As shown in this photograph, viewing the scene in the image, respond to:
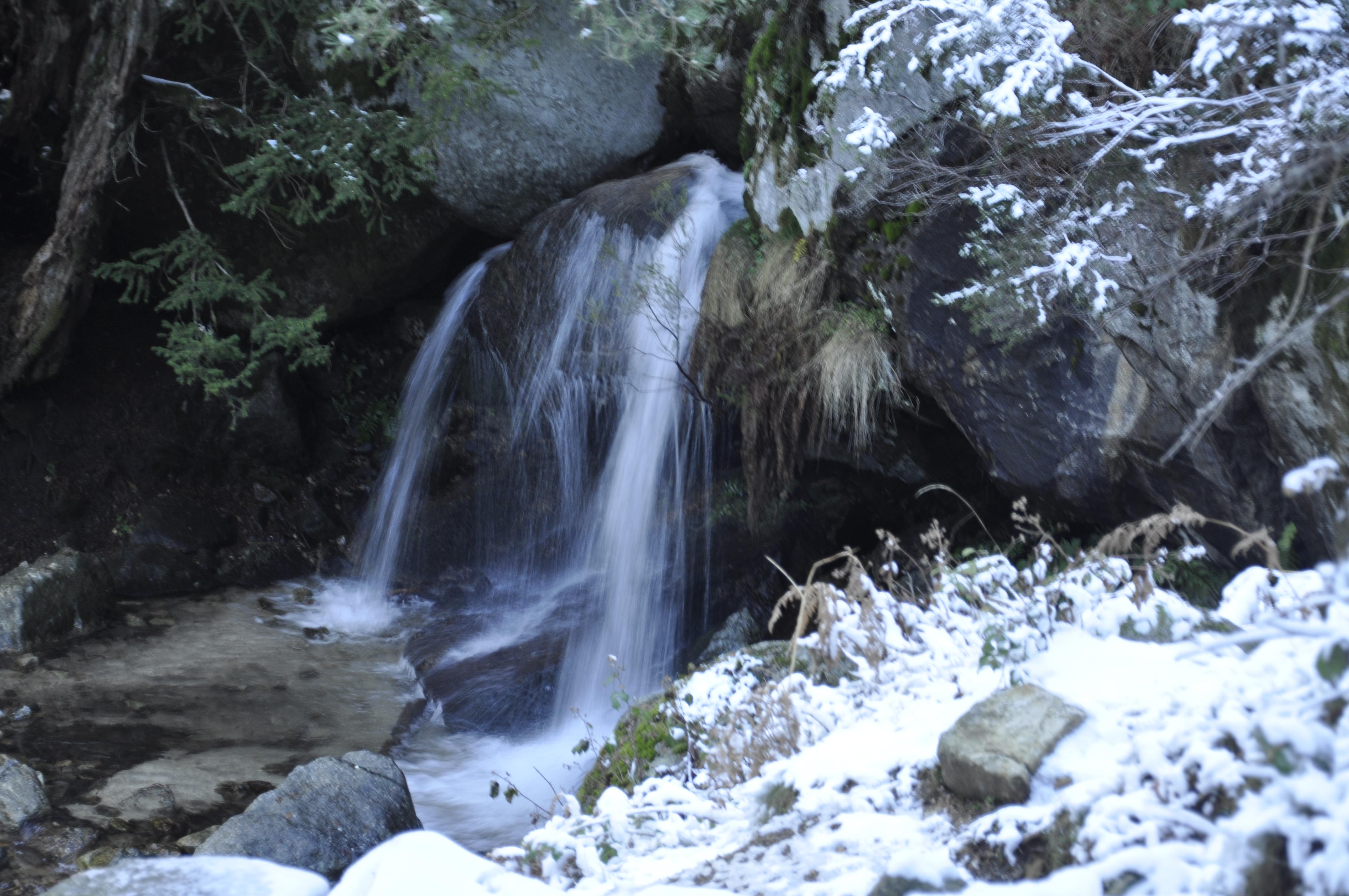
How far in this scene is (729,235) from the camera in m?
5.82

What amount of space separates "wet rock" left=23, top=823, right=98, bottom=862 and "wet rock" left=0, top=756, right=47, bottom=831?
12 cm

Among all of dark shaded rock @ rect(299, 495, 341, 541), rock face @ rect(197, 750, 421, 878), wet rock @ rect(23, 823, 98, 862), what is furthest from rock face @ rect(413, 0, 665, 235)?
wet rock @ rect(23, 823, 98, 862)

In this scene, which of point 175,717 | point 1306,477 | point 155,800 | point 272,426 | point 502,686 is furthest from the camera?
point 272,426

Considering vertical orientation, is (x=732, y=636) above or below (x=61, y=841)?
above

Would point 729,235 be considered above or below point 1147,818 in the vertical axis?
above

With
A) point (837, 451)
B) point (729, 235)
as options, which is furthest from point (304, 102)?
point (837, 451)

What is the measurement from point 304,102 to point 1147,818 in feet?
23.6

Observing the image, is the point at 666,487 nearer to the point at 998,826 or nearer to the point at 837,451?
the point at 837,451

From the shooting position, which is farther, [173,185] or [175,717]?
[173,185]

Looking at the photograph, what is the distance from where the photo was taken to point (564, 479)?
6938mm

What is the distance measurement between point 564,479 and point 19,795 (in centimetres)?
379

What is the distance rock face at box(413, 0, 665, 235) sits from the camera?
7.53m

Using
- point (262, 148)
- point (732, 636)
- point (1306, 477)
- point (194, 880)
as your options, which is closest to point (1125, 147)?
point (1306, 477)

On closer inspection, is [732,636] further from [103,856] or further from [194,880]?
[194,880]
